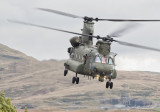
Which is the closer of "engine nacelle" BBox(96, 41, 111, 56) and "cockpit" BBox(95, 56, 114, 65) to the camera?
"cockpit" BBox(95, 56, 114, 65)

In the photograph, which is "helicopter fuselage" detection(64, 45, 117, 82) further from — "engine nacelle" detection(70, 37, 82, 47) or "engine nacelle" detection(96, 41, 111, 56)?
"engine nacelle" detection(70, 37, 82, 47)

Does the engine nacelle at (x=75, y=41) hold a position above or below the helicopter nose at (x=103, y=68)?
above

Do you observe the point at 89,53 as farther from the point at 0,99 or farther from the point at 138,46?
the point at 0,99

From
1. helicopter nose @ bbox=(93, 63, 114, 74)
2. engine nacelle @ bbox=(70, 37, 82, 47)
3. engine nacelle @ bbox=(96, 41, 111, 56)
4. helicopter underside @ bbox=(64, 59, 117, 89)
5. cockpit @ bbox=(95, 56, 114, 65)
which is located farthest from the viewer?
engine nacelle @ bbox=(70, 37, 82, 47)

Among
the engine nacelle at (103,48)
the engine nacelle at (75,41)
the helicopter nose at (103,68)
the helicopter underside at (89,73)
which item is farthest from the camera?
the engine nacelle at (75,41)

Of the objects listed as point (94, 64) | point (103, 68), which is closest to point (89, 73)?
point (94, 64)

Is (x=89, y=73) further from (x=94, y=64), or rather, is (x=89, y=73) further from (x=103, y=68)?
(x=103, y=68)

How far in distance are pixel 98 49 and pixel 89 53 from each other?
1135mm

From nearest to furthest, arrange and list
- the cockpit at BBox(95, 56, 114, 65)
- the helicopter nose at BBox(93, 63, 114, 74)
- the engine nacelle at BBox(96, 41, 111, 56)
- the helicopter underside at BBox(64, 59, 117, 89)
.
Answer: the helicopter nose at BBox(93, 63, 114, 74) < the helicopter underside at BBox(64, 59, 117, 89) < the cockpit at BBox(95, 56, 114, 65) < the engine nacelle at BBox(96, 41, 111, 56)

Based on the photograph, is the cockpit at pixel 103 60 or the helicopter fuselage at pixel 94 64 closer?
the helicopter fuselage at pixel 94 64

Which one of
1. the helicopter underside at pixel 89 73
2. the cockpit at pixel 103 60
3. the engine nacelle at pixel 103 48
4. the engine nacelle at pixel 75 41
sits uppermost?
the engine nacelle at pixel 75 41

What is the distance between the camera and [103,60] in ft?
155

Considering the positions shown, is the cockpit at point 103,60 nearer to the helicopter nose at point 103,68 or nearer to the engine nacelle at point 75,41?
the helicopter nose at point 103,68

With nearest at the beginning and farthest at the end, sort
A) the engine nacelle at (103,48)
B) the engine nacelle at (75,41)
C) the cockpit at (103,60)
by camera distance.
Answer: the cockpit at (103,60), the engine nacelle at (103,48), the engine nacelle at (75,41)
